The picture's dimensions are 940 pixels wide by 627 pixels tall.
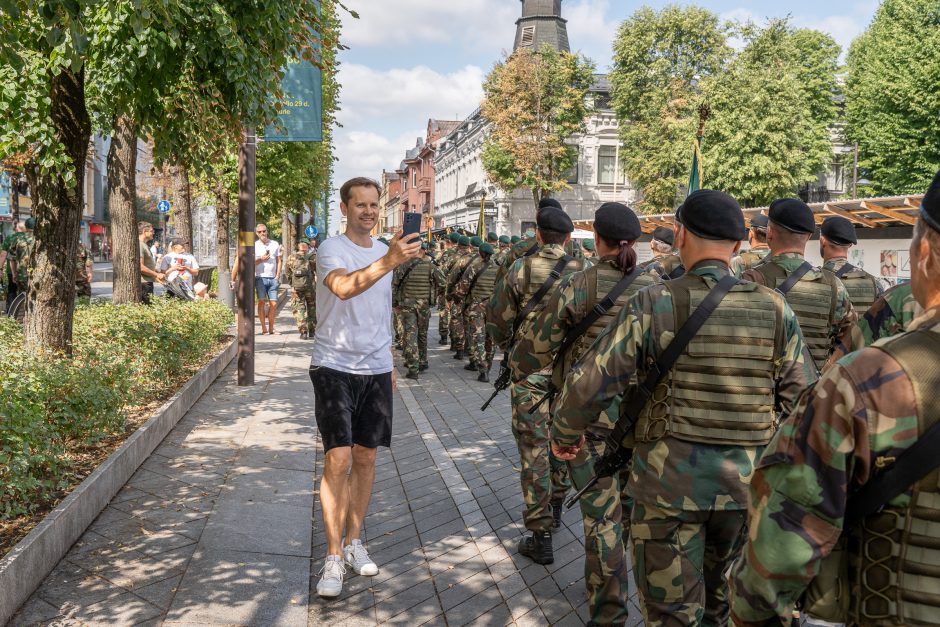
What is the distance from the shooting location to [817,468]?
170 cm

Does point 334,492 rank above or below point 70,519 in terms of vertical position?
above

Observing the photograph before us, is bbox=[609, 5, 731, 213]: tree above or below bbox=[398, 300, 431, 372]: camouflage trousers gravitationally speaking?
above

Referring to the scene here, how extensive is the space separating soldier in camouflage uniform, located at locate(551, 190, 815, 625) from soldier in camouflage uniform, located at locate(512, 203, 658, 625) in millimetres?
541

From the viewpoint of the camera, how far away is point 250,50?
729 centimetres

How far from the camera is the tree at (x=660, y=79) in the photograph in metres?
44.9

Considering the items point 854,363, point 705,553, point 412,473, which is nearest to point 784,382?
point 705,553

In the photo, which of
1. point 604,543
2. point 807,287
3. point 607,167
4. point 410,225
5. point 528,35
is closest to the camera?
point 604,543

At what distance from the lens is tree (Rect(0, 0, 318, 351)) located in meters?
6.45

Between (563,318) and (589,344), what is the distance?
19 centimetres

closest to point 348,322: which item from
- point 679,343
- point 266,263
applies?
point 679,343

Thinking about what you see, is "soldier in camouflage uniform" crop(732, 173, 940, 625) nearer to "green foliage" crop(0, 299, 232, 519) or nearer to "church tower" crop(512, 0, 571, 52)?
"green foliage" crop(0, 299, 232, 519)

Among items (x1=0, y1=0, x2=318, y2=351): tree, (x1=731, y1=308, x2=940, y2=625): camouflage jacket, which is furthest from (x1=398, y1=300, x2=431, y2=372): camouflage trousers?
(x1=731, y1=308, x2=940, y2=625): camouflage jacket

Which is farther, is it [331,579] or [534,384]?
[534,384]

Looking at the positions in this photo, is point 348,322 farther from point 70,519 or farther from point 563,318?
point 70,519
